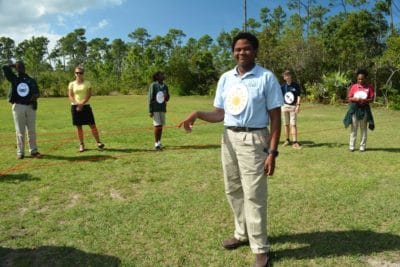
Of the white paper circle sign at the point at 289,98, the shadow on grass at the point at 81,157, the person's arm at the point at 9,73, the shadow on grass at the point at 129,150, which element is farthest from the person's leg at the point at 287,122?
the person's arm at the point at 9,73

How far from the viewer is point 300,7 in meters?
40.1

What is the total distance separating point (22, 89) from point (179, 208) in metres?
4.34

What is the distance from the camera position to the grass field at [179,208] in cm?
372

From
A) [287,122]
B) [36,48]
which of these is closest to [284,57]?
[287,122]

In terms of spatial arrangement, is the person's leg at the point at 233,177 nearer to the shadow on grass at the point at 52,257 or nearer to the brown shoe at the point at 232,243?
the brown shoe at the point at 232,243

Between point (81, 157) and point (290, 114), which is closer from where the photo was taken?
point (81, 157)

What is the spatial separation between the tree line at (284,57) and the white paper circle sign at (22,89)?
16836 millimetres

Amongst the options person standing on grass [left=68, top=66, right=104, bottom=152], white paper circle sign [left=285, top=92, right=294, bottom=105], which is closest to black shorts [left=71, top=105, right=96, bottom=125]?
person standing on grass [left=68, top=66, right=104, bottom=152]

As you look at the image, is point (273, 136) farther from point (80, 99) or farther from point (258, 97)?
point (80, 99)

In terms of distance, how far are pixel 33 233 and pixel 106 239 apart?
0.83 m

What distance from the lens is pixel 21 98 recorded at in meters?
7.50

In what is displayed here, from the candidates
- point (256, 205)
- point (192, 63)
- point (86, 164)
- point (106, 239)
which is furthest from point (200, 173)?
point (192, 63)

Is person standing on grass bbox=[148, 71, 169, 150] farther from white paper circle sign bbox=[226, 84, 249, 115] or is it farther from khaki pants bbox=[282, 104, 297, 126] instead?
white paper circle sign bbox=[226, 84, 249, 115]

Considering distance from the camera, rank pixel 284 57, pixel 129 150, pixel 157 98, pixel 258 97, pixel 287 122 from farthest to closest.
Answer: pixel 284 57
pixel 287 122
pixel 129 150
pixel 157 98
pixel 258 97
